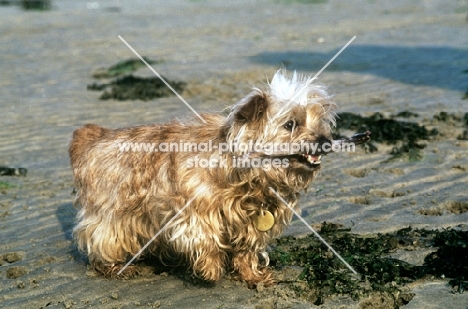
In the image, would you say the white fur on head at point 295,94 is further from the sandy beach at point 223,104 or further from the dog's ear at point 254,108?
the sandy beach at point 223,104

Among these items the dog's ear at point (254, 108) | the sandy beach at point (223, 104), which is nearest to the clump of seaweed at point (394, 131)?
the sandy beach at point (223, 104)

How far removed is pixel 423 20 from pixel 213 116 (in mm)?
16268

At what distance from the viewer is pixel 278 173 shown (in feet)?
15.7

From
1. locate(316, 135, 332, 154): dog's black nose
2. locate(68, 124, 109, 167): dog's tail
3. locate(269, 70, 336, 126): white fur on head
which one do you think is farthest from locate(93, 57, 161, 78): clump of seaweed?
locate(316, 135, 332, 154): dog's black nose

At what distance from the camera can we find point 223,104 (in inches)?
445

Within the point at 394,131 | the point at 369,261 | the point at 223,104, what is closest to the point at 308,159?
the point at 369,261

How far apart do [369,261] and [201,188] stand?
4.95 feet

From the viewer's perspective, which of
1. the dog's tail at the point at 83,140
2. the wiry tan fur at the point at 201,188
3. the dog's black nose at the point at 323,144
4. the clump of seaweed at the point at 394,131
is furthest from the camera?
the clump of seaweed at the point at 394,131

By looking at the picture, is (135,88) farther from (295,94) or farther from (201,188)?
(295,94)

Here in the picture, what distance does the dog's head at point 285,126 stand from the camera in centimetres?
466

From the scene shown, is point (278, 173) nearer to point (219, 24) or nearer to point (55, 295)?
point (55, 295)

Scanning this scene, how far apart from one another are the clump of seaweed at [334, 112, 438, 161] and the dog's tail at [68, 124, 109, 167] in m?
3.29

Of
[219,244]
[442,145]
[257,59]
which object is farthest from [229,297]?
[257,59]

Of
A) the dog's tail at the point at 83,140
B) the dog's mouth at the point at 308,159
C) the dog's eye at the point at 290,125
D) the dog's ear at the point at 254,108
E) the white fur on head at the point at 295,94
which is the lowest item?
the dog's tail at the point at 83,140
